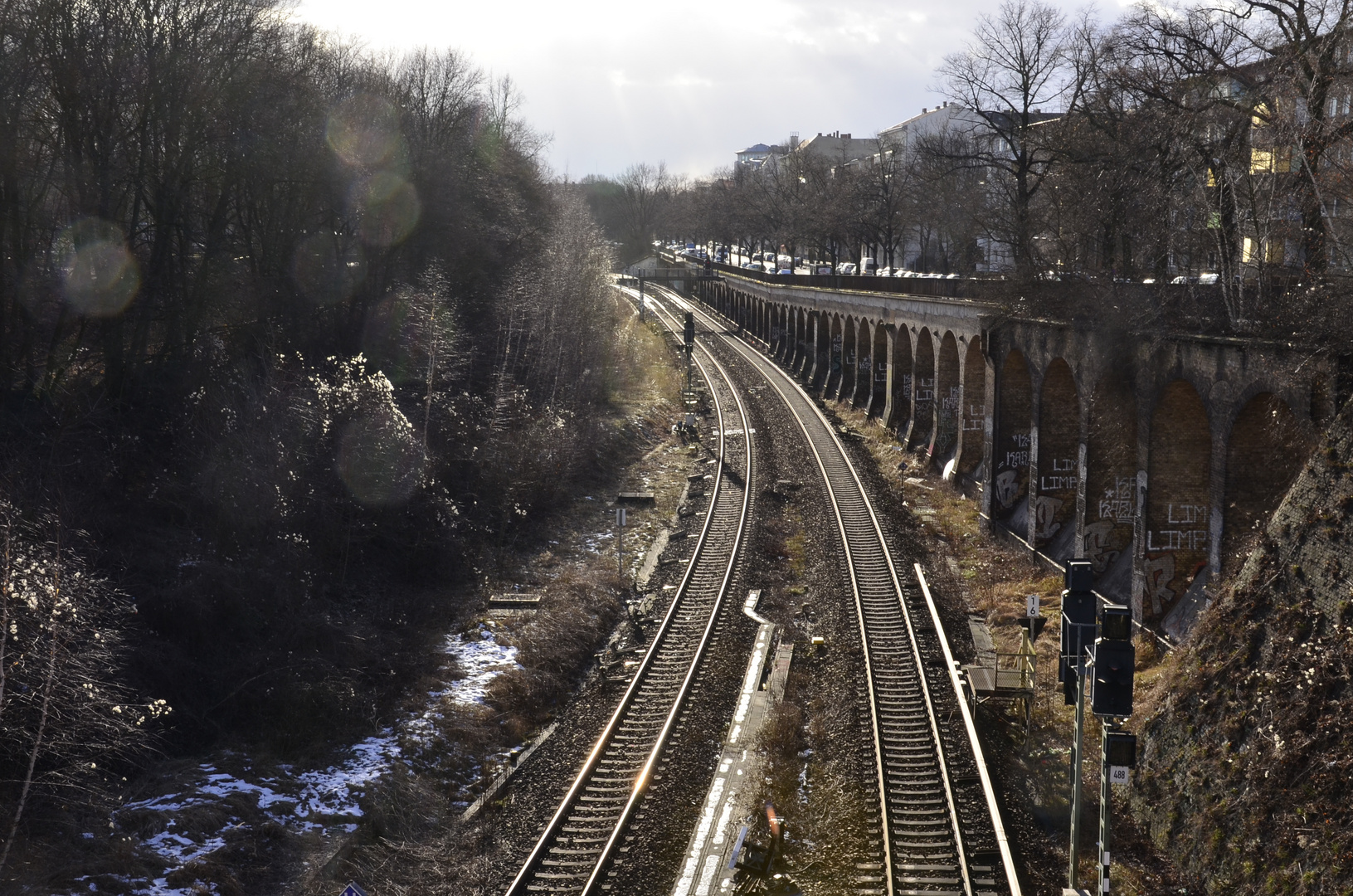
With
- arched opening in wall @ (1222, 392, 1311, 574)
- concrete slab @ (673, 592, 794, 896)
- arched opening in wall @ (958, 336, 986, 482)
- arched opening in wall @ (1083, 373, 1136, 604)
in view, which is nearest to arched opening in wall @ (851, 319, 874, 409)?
arched opening in wall @ (958, 336, 986, 482)

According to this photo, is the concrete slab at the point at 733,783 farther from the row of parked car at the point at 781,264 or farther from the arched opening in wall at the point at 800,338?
the arched opening in wall at the point at 800,338

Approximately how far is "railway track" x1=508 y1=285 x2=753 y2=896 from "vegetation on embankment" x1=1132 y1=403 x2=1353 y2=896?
20.1 ft

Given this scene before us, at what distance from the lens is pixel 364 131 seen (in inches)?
1325

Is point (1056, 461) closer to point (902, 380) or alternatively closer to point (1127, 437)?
point (1127, 437)

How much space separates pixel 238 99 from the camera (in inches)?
893

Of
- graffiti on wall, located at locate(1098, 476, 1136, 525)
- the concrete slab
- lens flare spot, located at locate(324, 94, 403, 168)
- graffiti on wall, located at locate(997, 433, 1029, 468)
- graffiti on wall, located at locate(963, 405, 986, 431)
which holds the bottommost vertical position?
the concrete slab

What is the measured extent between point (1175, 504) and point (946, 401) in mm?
14185

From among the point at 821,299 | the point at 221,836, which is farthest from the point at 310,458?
the point at 821,299

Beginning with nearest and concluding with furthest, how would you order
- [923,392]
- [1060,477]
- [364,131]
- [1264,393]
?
1. [1264,393]
2. [1060,477]
3. [364,131]
4. [923,392]

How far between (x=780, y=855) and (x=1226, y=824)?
4.63 meters

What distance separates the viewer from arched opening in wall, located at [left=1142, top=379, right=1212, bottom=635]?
1731cm

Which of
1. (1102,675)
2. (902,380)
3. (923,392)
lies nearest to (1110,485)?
(1102,675)

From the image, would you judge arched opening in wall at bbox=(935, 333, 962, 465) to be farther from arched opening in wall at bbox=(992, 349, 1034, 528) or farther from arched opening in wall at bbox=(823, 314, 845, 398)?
arched opening in wall at bbox=(823, 314, 845, 398)

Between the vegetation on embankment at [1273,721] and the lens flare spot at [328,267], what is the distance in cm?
2432
